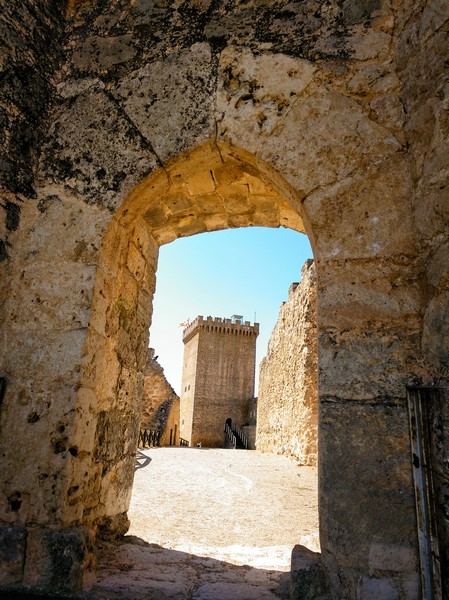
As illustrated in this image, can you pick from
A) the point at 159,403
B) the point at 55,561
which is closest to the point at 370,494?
the point at 55,561

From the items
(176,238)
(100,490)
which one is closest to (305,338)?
(176,238)

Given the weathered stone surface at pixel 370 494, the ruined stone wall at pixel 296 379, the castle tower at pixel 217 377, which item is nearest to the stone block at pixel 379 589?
the weathered stone surface at pixel 370 494

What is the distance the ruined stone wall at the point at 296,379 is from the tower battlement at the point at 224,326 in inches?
624

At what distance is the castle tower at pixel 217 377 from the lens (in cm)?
2752

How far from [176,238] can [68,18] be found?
1.50 m

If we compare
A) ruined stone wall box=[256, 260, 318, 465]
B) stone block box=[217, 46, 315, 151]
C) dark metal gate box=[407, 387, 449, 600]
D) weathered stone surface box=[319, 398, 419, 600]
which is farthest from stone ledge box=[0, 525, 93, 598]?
ruined stone wall box=[256, 260, 318, 465]

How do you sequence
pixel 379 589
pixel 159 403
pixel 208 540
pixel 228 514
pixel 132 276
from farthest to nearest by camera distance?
pixel 159 403, pixel 228 514, pixel 208 540, pixel 132 276, pixel 379 589

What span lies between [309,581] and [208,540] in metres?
1.45

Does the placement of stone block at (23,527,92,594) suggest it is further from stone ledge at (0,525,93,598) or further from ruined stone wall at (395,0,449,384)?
ruined stone wall at (395,0,449,384)

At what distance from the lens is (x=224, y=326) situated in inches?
1153

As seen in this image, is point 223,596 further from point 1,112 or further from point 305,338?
point 305,338

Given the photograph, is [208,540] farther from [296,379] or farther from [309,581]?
[296,379]

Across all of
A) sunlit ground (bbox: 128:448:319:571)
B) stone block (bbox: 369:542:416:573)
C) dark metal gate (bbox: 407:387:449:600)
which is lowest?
sunlit ground (bbox: 128:448:319:571)

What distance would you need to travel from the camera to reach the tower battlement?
95.1 ft
